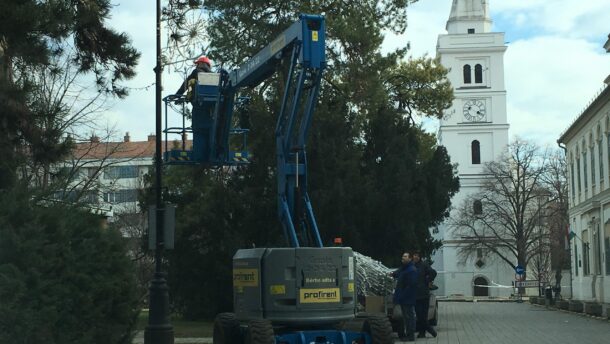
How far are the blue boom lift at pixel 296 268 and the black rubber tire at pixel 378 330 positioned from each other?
0.05ft

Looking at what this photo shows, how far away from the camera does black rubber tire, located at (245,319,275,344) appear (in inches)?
532

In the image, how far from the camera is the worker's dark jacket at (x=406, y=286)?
20031mm

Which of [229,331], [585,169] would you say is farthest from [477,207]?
[229,331]

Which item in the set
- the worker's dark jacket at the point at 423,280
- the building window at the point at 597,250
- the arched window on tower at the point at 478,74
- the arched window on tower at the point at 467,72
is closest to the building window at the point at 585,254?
the building window at the point at 597,250

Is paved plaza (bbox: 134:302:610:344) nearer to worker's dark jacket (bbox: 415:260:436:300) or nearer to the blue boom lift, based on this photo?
worker's dark jacket (bbox: 415:260:436:300)

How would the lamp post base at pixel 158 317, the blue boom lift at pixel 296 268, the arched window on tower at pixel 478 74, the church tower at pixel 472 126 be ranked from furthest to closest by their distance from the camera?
the arched window on tower at pixel 478 74 → the church tower at pixel 472 126 → the lamp post base at pixel 158 317 → the blue boom lift at pixel 296 268

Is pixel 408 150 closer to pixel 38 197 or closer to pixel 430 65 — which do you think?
pixel 430 65

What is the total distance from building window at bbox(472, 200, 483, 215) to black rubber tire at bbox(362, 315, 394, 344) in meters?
69.6

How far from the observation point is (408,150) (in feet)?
98.0

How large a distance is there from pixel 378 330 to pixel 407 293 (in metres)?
5.81

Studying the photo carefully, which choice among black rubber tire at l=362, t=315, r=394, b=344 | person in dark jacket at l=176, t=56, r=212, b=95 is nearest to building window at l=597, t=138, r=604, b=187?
person in dark jacket at l=176, t=56, r=212, b=95

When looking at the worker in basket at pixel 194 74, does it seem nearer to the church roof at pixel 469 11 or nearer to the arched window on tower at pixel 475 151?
the arched window on tower at pixel 475 151

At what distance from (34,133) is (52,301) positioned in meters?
3.12

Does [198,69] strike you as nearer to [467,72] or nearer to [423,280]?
[423,280]
